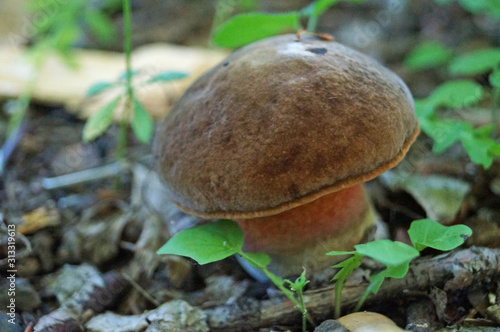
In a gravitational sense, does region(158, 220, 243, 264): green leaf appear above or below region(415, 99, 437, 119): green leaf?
below

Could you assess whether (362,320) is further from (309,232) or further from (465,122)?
(465,122)

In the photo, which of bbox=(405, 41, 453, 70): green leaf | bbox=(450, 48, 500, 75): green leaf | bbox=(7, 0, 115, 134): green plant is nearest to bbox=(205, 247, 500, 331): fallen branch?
bbox=(450, 48, 500, 75): green leaf

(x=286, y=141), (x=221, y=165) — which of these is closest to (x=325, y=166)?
(x=286, y=141)

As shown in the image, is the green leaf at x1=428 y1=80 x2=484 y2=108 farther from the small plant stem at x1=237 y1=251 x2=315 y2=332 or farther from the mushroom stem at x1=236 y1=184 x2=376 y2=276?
the small plant stem at x1=237 y1=251 x2=315 y2=332

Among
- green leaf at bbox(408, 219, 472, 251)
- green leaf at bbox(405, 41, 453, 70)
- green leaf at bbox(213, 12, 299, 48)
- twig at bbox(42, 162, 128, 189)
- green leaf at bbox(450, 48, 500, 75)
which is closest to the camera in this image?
green leaf at bbox(408, 219, 472, 251)

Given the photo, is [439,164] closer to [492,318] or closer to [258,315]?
[492,318]

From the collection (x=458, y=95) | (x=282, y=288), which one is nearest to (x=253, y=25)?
(x=458, y=95)
